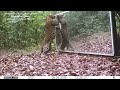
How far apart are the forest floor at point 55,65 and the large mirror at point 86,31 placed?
4.7 inches

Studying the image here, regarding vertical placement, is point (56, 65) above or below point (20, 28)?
below

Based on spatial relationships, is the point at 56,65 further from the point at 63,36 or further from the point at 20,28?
the point at 20,28

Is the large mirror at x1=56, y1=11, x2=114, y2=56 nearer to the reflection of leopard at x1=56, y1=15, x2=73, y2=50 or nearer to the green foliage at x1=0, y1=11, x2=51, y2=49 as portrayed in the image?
the reflection of leopard at x1=56, y1=15, x2=73, y2=50

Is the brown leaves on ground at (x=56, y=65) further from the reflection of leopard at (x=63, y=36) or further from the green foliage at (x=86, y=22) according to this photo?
the green foliage at (x=86, y=22)

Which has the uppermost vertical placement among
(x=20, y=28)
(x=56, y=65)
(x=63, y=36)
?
(x=20, y=28)

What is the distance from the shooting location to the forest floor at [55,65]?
164 inches

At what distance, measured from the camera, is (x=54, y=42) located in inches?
171

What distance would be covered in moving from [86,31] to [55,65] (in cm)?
72

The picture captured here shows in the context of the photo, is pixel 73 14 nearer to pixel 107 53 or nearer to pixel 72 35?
pixel 72 35

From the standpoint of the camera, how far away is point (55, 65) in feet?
13.8

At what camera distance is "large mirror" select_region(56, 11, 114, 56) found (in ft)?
14.0

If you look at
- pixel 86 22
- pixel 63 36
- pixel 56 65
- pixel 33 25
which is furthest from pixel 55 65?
pixel 86 22
